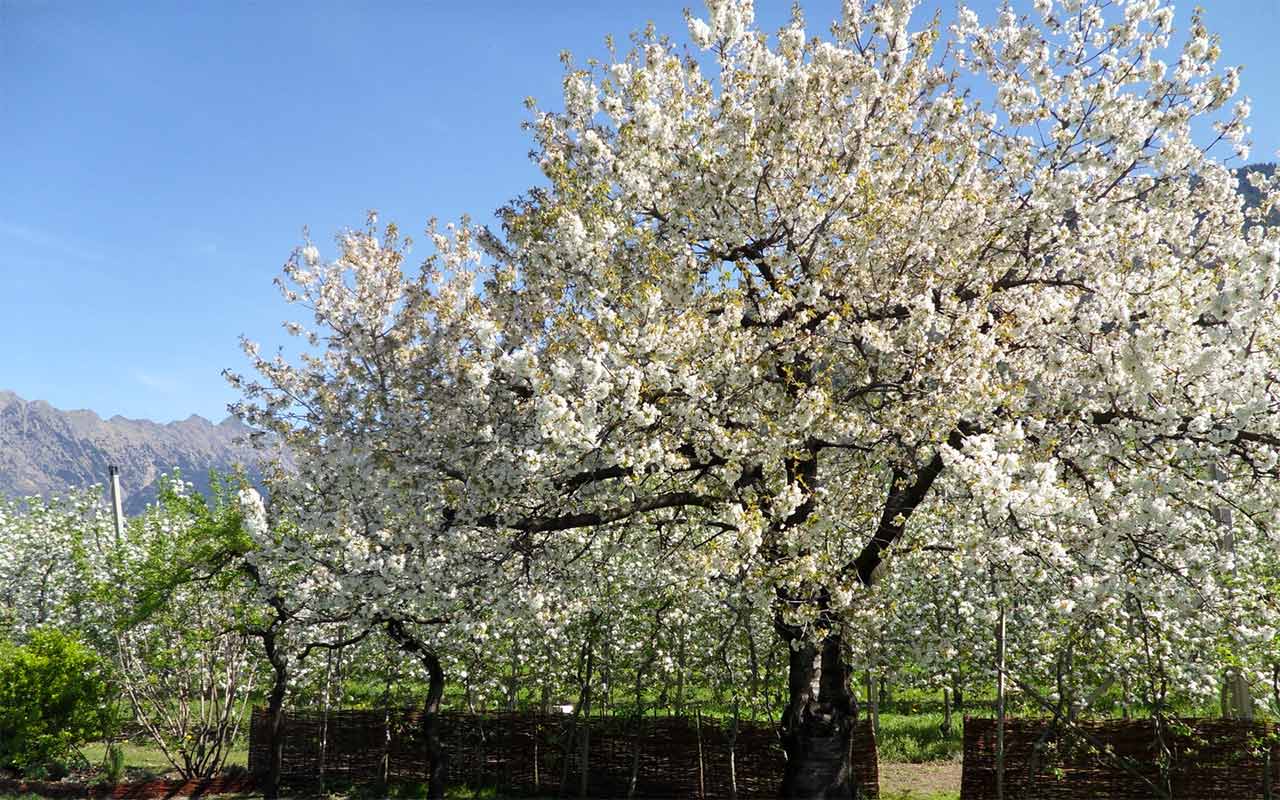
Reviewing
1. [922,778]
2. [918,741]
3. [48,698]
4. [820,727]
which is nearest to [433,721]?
[820,727]

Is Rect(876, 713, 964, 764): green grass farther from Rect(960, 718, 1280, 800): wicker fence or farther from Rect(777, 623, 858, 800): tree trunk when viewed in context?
Rect(777, 623, 858, 800): tree trunk

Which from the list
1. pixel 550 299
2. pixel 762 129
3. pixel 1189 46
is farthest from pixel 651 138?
pixel 1189 46

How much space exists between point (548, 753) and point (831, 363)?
1136cm

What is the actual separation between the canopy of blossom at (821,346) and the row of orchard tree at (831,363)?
0.17 feet

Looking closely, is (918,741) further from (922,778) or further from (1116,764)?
(1116,764)

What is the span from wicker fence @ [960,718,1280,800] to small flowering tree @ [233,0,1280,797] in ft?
8.26

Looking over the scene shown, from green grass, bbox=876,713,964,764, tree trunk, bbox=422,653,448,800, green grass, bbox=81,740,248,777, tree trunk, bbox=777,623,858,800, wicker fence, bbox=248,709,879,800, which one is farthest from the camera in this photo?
green grass, bbox=81,740,248,777

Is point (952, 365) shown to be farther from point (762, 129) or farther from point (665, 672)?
point (665, 672)

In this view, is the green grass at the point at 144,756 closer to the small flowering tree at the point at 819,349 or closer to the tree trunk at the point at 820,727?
the small flowering tree at the point at 819,349

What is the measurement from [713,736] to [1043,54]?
490 inches

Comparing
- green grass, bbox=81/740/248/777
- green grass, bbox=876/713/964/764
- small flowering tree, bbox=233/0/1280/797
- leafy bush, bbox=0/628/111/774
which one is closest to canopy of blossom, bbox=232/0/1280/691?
small flowering tree, bbox=233/0/1280/797

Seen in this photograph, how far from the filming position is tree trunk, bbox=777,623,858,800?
1148 cm

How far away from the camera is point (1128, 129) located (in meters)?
9.88

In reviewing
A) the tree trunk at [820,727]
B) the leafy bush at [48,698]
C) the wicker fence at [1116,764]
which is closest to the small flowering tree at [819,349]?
the tree trunk at [820,727]
